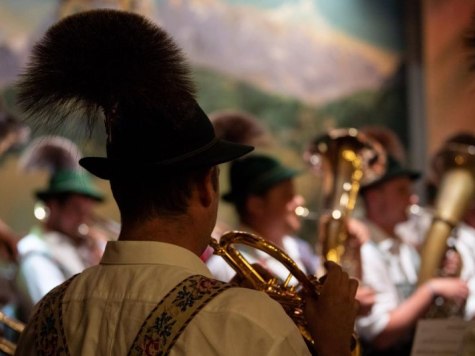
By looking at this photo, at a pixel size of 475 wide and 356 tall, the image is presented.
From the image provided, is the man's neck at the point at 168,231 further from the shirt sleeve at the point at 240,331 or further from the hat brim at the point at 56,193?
the hat brim at the point at 56,193

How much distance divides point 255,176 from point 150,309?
2.52 m

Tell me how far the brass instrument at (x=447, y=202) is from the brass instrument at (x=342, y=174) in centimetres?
33

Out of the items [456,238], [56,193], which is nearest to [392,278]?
[456,238]

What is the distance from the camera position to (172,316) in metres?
1.82

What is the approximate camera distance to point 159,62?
201 centimetres

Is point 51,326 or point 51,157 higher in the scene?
point 51,326

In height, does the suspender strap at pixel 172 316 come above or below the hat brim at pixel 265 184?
above

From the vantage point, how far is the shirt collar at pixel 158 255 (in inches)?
75.9

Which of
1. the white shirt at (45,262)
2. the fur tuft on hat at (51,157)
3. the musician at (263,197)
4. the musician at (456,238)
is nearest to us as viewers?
the musician at (263,197)

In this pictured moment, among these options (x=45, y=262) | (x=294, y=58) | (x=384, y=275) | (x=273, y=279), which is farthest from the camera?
(x=294, y=58)

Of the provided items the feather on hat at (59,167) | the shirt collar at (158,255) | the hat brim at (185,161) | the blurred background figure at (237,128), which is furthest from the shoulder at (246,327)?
the feather on hat at (59,167)

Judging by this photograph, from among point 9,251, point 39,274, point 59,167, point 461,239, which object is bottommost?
Result: point 39,274

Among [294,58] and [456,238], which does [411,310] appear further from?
[294,58]

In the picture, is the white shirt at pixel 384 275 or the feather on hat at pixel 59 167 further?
the feather on hat at pixel 59 167
